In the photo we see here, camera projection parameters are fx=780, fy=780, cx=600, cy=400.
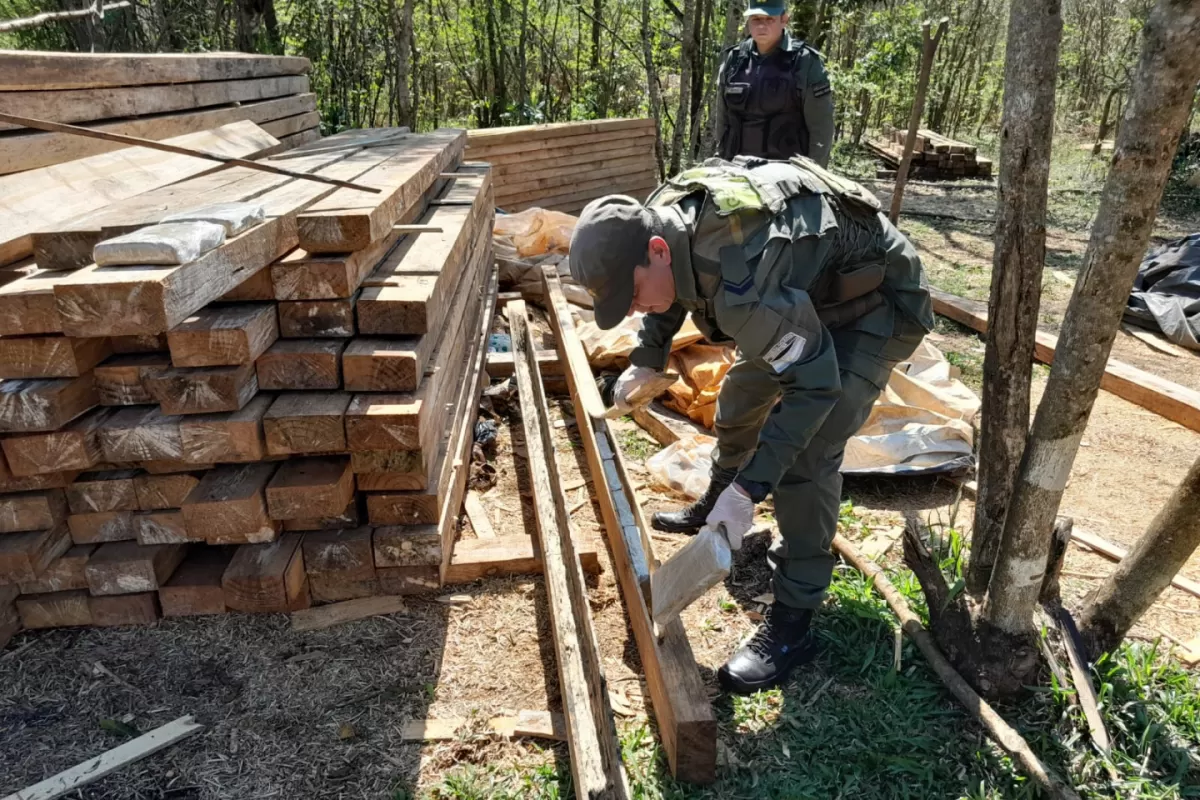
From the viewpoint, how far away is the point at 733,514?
2.23m

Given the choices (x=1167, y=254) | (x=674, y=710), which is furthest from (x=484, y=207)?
(x=1167, y=254)

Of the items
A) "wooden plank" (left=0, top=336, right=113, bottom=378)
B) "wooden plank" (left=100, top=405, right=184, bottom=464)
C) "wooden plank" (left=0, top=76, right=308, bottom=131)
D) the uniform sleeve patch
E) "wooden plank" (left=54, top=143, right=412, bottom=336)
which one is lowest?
"wooden plank" (left=100, top=405, right=184, bottom=464)

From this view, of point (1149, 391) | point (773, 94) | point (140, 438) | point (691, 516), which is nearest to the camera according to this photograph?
point (140, 438)

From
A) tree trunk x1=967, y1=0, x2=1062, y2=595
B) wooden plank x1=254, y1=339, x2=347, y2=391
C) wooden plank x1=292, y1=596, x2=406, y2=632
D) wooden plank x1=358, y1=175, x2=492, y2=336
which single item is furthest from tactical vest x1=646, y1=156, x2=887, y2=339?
wooden plank x1=292, y1=596, x2=406, y2=632

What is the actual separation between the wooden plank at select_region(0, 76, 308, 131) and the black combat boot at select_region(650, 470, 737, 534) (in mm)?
3016

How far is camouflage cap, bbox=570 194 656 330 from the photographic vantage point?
2254 mm

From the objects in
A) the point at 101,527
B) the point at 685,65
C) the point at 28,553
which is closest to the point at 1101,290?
the point at 101,527

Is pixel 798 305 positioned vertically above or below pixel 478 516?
above

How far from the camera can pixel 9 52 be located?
301 centimetres

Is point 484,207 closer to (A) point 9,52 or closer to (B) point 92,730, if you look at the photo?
(A) point 9,52

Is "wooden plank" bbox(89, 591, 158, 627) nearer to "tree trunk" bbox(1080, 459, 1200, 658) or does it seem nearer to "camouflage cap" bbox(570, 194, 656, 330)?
"camouflage cap" bbox(570, 194, 656, 330)

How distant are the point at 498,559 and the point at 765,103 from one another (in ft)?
12.0

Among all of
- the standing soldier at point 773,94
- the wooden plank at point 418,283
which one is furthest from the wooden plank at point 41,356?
the standing soldier at point 773,94

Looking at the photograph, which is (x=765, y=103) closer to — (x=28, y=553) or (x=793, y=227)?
(x=793, y=227)
